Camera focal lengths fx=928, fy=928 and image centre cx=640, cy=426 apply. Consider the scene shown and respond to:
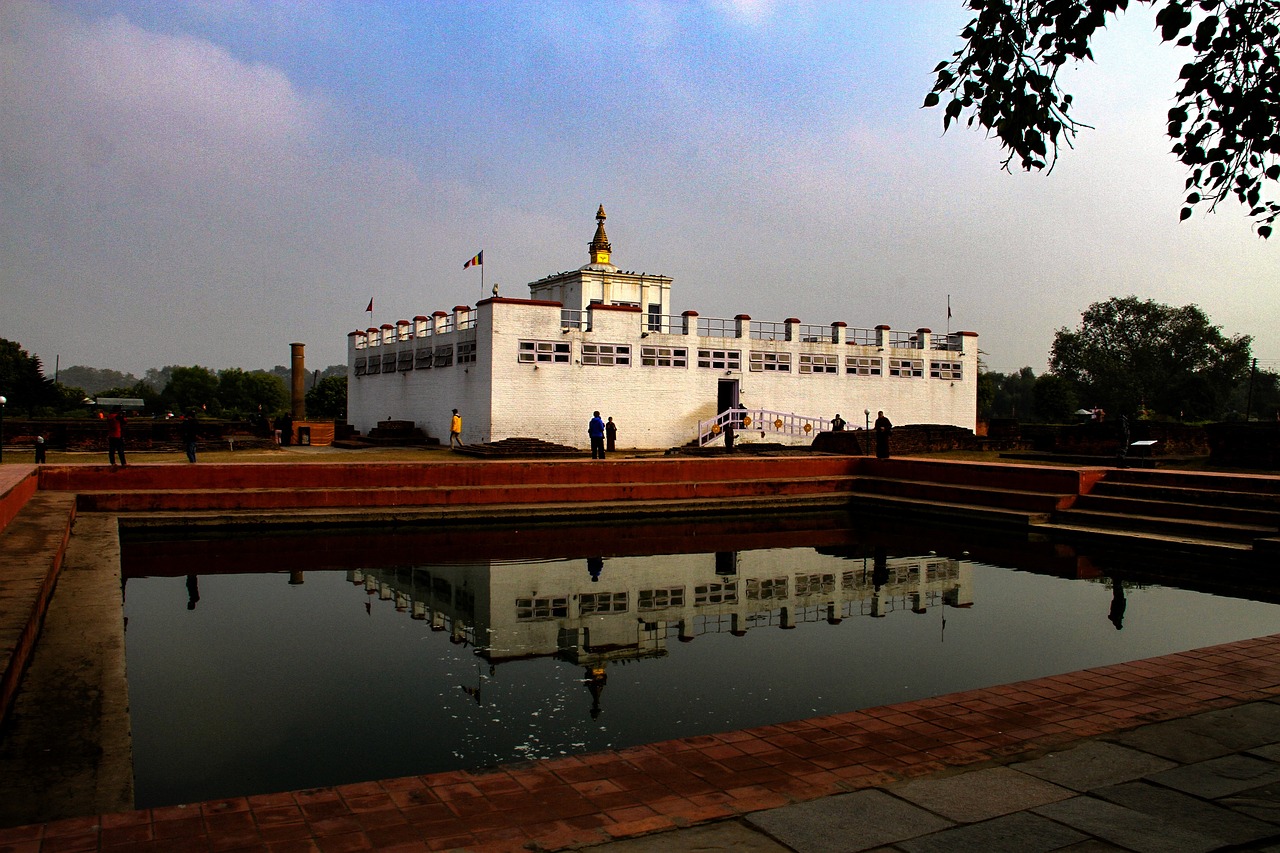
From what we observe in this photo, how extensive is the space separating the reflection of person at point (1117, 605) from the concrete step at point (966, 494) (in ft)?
14.4

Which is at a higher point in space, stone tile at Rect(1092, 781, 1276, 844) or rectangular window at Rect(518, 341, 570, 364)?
rectangular window at Rect(518, 341, 570, 364)

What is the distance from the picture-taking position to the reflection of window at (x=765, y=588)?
11.7 m

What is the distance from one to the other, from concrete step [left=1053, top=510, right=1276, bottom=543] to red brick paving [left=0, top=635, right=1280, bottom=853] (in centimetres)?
839

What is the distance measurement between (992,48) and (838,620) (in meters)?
6.38

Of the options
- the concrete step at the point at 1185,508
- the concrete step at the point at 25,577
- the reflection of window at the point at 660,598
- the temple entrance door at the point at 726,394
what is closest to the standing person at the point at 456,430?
the temple entrance door at the point at 726,394

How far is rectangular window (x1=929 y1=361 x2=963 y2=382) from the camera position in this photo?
1442 inches

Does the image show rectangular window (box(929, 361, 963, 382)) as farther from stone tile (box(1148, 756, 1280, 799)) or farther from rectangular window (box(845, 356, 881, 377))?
stone tile (box(1148, 756, 1280, 799))

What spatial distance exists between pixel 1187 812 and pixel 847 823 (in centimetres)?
146

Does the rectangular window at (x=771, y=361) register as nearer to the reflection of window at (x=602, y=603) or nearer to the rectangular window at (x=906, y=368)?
the rectangular window at (x=906, y=368)

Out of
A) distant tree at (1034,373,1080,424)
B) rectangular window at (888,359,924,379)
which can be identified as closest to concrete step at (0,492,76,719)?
rectangular window at (888,359,924,379)

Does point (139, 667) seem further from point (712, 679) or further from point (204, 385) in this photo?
point (204, 385)

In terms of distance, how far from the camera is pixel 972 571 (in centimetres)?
1302

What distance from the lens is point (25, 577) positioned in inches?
316

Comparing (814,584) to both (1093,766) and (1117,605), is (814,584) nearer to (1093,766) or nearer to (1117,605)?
(1117,605)
